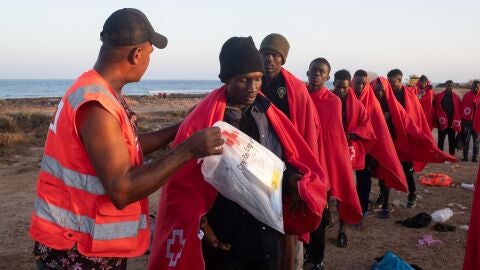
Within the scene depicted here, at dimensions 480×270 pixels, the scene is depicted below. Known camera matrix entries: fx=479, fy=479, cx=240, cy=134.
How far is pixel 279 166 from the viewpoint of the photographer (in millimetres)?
3021

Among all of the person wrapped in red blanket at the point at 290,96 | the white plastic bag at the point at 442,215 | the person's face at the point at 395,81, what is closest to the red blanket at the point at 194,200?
the person wrapped in red blanket at the point at 290,96

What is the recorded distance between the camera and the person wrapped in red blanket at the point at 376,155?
22.1ft

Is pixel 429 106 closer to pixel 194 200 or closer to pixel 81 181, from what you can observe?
pixel 194 200

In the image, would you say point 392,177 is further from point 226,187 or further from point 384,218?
point 226,187

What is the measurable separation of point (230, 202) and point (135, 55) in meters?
1.23

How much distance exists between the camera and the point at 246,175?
108 inches

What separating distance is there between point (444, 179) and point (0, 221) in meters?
7.85

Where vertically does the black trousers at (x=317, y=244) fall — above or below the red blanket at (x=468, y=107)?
below

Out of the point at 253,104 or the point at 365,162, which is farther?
the point at 365,162

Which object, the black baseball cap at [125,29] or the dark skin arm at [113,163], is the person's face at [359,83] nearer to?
the black baseball cap at [125,29]

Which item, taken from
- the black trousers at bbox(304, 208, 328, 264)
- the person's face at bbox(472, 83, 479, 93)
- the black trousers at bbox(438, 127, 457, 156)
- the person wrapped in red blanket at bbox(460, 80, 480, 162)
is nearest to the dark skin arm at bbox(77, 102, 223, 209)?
the black trousers at bbox(304, 208, 328, 264)

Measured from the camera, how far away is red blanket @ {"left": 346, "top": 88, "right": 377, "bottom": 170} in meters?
6.25

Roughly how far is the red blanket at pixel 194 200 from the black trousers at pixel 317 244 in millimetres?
1583

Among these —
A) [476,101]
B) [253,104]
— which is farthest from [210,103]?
[476,101]
